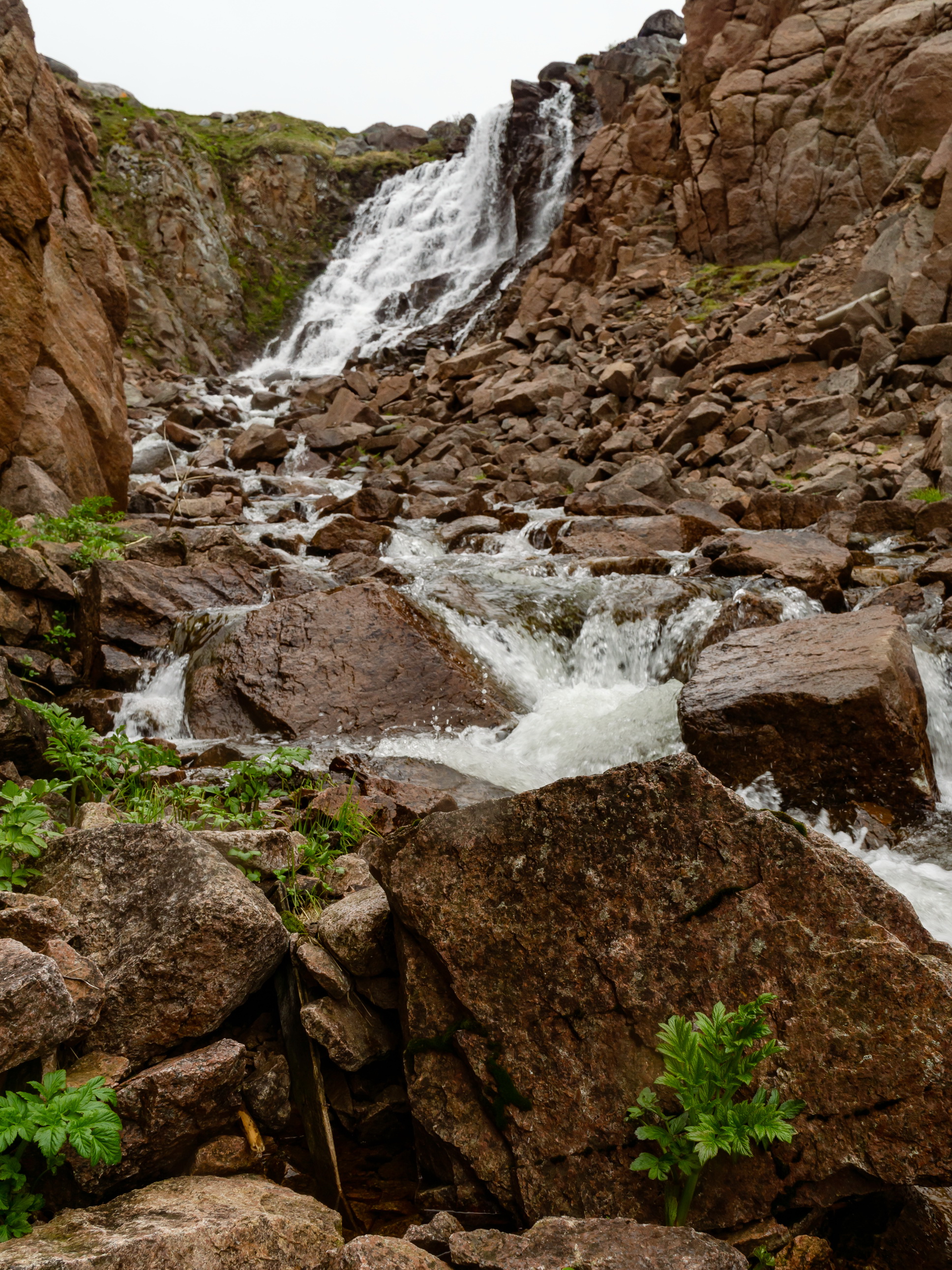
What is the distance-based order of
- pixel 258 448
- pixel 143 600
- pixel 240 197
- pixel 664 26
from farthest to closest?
pixel 240 197 < pixel 664 26 < pixel 258 448 < pixel 143 600

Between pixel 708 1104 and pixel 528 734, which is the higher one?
pixel 528 734

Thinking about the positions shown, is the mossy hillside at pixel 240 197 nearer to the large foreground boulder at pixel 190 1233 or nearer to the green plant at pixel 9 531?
the green plant at pixel 9 531

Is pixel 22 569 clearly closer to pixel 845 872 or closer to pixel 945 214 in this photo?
pixel 845 872

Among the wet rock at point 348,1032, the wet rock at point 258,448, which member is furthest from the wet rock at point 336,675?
the wet rock at point 258,448

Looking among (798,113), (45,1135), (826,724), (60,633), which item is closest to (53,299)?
(60,633)

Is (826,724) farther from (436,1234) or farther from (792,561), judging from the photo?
(792,561)

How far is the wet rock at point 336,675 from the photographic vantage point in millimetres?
6531

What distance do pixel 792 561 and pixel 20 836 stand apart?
300 inches

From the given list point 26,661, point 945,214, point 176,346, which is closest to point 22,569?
point 26,661

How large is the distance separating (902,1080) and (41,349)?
1045 cm

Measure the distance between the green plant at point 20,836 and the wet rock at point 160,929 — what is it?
0.06 m

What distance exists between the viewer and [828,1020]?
188 cm

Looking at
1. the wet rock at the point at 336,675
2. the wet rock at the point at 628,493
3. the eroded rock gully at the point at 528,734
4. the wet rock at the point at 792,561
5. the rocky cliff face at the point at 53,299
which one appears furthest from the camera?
the wet rock at the point at 628,493

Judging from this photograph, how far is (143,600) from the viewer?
7512 mm
